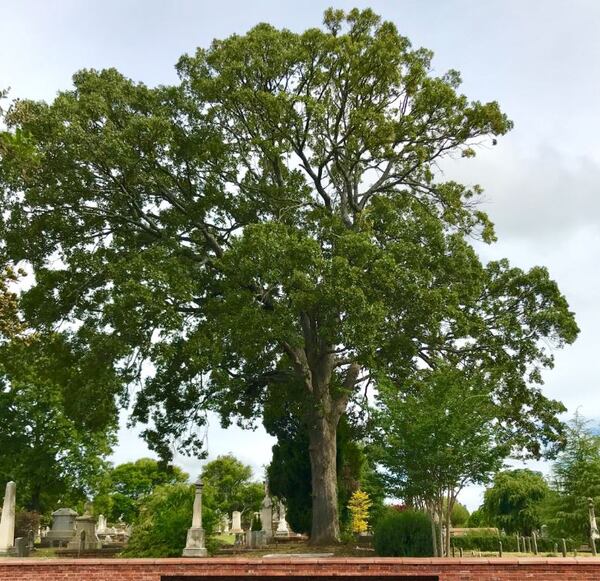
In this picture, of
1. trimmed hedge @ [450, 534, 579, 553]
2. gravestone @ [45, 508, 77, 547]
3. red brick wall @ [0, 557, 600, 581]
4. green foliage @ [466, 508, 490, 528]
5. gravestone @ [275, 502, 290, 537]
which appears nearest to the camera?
red brick wall @ [0, 557, 600, 581]

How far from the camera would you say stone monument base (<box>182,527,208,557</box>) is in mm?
17880

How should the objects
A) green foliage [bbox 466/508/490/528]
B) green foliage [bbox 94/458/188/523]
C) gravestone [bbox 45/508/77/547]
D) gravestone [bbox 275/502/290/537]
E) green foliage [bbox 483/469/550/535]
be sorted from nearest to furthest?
gravestone [bbox 45/508/77/547] < gravestone [bbox 275/502/290/537] < green foliage [bbox 483/469/550/535] < green foliage [bbox 466/508/490/528] < green foliage [bbox 94/458/188/523]

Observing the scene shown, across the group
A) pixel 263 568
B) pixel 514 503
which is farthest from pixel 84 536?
pixel 514 503

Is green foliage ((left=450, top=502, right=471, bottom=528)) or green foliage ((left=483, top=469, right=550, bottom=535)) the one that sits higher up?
green foliage ((left=483, top=469, right=550, bottom=535))

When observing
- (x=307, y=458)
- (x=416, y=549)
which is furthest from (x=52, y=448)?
(x=416, y=549)

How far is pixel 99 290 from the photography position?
21656mm

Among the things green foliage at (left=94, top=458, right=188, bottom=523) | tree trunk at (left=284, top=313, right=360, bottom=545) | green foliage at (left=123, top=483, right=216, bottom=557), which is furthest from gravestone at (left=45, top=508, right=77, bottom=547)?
green foliage at (left=94, top=458, right=188, bottom=523)

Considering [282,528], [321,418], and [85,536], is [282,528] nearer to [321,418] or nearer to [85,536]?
[85,536]

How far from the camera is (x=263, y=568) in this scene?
11.8 m

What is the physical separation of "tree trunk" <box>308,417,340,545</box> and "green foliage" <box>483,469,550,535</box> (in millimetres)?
15935

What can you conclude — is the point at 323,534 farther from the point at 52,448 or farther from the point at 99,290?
the point at 52,448

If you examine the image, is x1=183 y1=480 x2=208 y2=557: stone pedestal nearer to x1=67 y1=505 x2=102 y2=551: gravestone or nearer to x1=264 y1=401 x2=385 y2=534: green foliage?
x1=264 y1=401 x2=385 y2=534: green foliage

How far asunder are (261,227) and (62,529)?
74.1 ft

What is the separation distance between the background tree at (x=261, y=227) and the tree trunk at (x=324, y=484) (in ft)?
0.20
